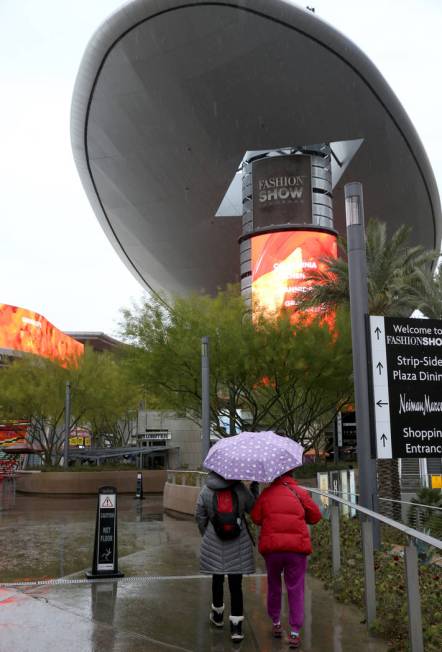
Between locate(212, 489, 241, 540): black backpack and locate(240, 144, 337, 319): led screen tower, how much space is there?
4681 cm

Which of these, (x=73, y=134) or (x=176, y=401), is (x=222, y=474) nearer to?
(x=176, y=401)

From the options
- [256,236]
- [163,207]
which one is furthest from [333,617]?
[163,207]

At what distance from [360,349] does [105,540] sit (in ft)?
13.4

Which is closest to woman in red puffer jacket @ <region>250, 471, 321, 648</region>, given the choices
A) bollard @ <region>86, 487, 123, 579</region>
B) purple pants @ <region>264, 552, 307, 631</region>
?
purple pants @ <region>264, 552, 307, 631</region>

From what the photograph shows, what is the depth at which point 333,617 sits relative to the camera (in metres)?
7.25

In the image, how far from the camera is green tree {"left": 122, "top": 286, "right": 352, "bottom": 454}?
27.6 m

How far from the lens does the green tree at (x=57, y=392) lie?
41.4m

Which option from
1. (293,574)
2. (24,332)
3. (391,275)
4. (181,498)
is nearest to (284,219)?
(24,332)

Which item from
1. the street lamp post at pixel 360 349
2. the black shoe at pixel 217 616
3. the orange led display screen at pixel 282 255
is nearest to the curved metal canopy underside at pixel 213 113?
the orange led display screen at pixel 282 255

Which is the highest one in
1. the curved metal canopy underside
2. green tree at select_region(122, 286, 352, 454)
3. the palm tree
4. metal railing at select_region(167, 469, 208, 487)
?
the curved metal canopy underside

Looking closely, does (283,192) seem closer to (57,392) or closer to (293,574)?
(57,392)

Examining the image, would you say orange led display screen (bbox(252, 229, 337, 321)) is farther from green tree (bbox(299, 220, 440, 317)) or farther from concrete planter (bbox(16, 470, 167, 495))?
green tree (bbox(299, 220, 440, 317))

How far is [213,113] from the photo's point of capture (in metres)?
65.6

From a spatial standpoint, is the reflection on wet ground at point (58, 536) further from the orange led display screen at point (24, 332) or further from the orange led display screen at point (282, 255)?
the orange led display screen at point (24, 332)
